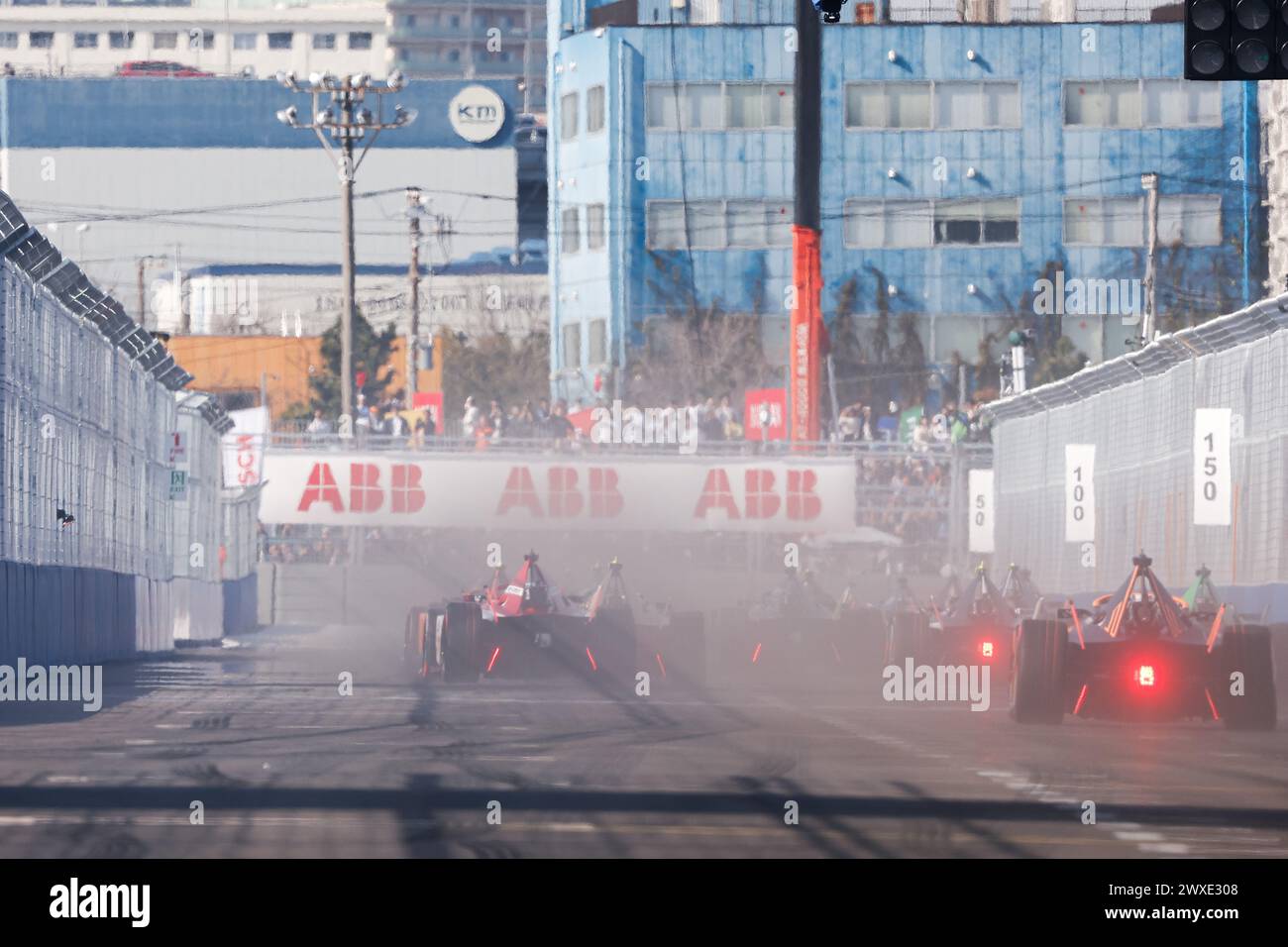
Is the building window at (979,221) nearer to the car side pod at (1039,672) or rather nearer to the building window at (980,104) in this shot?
the building window at (980,104)

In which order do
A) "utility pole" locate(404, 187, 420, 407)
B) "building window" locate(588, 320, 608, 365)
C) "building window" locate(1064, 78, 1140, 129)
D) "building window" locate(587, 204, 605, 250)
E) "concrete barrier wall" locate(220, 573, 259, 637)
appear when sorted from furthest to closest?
"building window" locate(587, 204, 605, 250)
"building window" locate(588, 320, 608, 365)
"building window" locate(1064, 78, 1140, 129)
"utility pole" locate(404, 187, 420, 407)
"concrete barrier wall" locate(220, 573, 259, 637)

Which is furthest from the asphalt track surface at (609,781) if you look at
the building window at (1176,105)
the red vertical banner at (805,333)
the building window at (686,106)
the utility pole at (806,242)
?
the building window at (1176,105)

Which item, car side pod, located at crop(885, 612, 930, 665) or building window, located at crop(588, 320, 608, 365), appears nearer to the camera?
car side pod, located at crop(885, 612, 930, 665)

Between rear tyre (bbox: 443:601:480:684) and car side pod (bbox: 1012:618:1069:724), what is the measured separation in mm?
8422

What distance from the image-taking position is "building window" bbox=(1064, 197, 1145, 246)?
6594cm

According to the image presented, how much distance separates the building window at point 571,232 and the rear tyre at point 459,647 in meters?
42.6

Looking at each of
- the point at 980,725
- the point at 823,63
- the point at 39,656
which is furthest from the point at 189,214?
the point at 980,725

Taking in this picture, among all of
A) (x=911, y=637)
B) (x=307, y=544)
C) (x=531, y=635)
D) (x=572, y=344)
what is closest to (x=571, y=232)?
(x=572, y=344)

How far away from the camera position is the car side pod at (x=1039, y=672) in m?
19.1

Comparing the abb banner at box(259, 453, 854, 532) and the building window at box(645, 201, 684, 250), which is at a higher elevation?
the building window at box(645, 201, 684, 250)

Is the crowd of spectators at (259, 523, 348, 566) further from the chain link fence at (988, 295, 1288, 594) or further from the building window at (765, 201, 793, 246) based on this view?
the building window at (765, 201, 793, 246)

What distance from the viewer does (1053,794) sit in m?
13.4

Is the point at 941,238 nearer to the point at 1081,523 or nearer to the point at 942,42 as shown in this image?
the point at 942,42

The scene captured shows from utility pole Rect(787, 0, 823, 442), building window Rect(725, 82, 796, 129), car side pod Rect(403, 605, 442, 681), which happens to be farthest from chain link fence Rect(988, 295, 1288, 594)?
building window Rect(725, 82, 796, 129)
